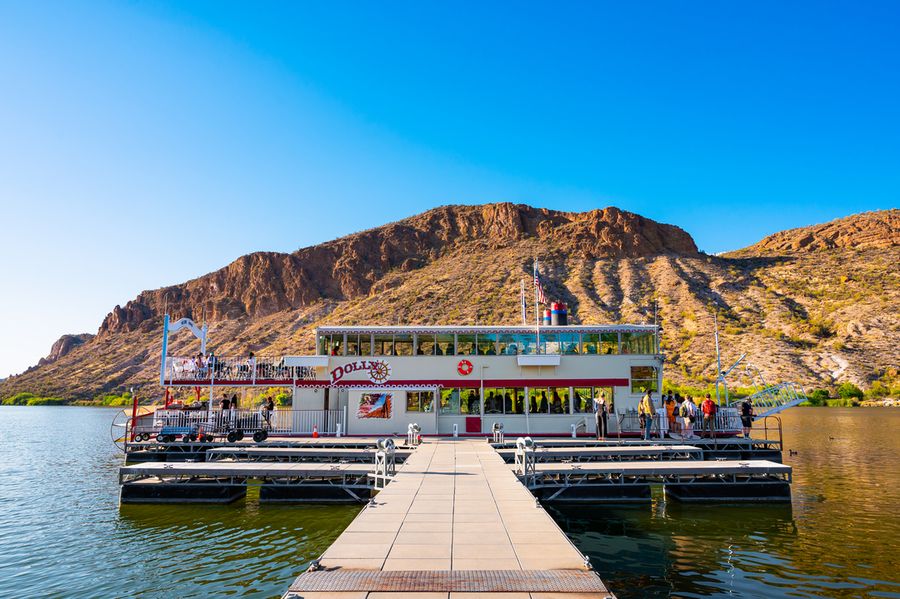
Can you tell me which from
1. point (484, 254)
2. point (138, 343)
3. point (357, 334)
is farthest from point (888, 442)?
point (138, 343)

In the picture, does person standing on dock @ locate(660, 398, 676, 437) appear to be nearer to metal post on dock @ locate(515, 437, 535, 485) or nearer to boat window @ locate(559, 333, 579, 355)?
boat window @ locate(559, 333, 579, 355)

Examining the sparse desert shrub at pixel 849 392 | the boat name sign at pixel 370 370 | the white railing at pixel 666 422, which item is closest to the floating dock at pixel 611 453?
the white railing at pixel 666 422

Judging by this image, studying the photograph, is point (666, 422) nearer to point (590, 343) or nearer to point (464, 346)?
point (590, 343)

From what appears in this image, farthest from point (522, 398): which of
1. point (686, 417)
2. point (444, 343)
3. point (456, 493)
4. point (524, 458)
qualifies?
point (456, 493)

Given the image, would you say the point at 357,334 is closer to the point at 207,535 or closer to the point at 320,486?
the point at 320,486

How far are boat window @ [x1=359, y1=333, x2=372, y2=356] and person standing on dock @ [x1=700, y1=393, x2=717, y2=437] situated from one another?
15.1m

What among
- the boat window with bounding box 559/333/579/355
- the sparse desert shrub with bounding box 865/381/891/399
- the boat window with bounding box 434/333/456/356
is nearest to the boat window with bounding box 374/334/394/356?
the boat window with bounding box 434/333/456/356

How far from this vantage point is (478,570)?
7.93 m

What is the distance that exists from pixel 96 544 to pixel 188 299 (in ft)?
449

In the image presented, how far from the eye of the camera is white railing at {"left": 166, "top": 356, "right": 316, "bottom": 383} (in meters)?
26.3

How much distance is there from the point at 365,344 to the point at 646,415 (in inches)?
503

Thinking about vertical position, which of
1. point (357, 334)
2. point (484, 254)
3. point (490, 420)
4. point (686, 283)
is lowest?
point (490, 420)

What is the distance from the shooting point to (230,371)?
87.2ft

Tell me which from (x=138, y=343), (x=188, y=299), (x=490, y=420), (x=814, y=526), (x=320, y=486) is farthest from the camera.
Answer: (x=188, y=299)
